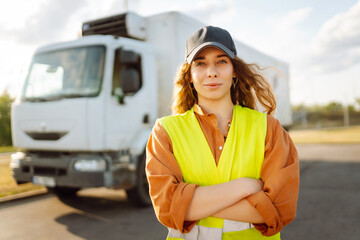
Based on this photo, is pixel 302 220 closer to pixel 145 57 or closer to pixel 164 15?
pixel 145 57

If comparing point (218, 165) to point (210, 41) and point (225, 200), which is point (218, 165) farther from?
point (210, 41)

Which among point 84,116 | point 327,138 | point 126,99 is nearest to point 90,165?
point 84,116

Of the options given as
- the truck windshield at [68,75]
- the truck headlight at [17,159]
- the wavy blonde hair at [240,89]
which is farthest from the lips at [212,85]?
the truck headlight at [17,159]

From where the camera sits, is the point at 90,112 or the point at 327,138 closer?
the point at 90,112

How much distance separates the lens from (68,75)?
497cm

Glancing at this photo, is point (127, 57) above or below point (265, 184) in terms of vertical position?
above

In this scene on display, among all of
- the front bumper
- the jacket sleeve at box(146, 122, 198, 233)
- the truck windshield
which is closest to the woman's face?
the jacket sleeve at box(146, 122, 198, 233)

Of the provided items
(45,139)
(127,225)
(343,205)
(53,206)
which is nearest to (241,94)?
(127,225)

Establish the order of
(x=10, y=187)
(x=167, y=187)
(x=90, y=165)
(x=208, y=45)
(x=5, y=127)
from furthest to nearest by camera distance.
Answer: (x=5, y=127), (x=10, y=187), (x=90, y=165), (x=208, y=45), (x=167, y=187)

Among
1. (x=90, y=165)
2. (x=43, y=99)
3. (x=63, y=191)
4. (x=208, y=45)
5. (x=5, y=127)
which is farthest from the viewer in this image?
(x=5, y=127)

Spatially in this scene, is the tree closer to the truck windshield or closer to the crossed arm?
the truck windshield

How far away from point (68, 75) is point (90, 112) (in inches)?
28.4

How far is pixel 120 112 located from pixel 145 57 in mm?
1050

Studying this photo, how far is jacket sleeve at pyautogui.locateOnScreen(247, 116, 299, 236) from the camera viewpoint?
4.90ft
